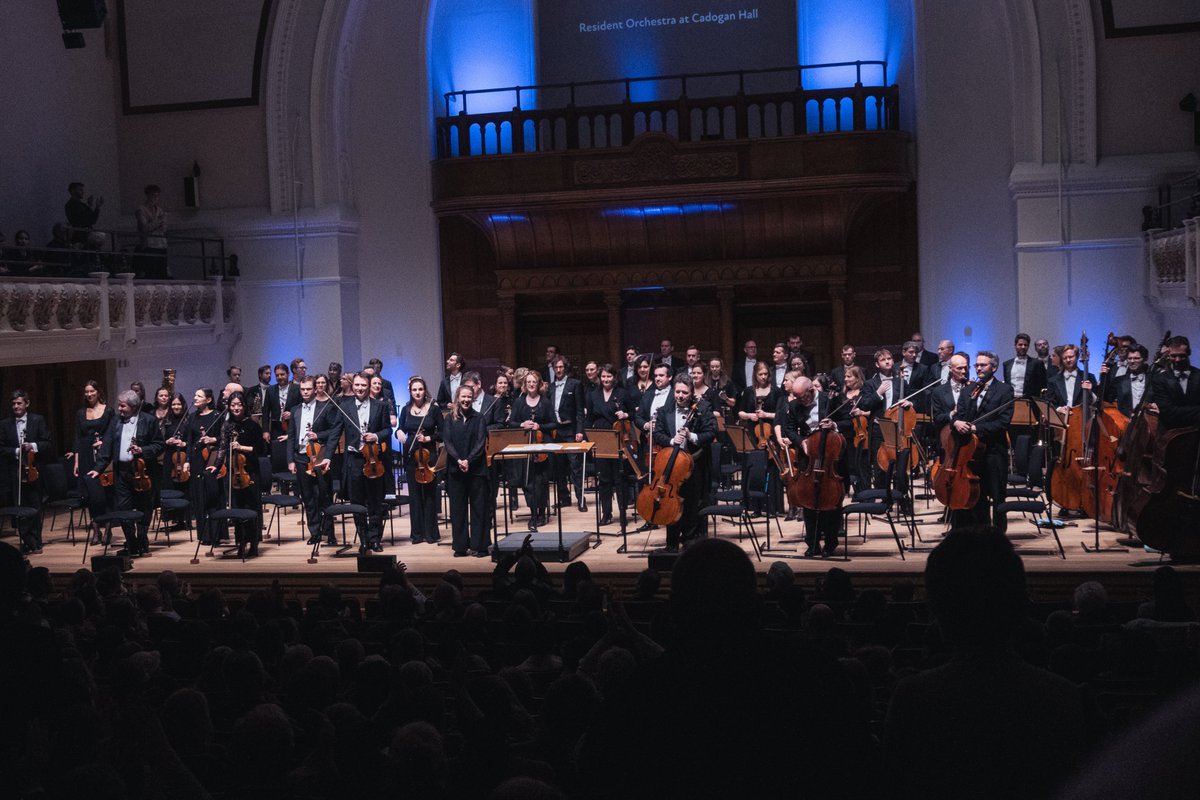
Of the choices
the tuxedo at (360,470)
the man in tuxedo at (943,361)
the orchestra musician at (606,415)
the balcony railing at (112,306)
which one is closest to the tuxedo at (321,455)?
the tuxedo at (360,470)

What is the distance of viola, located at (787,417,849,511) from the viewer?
9508mm

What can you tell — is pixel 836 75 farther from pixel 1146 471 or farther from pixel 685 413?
pixel 1146 471

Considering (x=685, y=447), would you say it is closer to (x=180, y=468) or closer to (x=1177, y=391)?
(x=1177, y=391)

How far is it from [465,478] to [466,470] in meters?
0.18

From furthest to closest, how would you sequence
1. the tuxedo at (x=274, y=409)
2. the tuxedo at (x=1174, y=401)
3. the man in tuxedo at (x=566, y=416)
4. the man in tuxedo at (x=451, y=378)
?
the tuxedo at (x=274, y=409), the man in tuxedo at (x=451, y=378), the man in tuxedo at (x=566, y=416), the tuxedo at (x=1174, y=401)

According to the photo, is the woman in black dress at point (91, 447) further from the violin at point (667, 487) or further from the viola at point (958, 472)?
the viola at point (958, 472)

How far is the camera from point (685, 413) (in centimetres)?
1016

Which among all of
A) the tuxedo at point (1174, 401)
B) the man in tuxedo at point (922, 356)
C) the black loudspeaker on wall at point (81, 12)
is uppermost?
the black loudspeaker on wall at point (81, 12)

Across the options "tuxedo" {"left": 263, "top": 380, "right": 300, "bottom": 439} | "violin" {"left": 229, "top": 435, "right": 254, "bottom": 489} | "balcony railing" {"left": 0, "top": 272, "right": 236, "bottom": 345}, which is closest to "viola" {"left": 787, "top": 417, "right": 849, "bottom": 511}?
"violin" {"left": 229, "top": 435, "right": 254, "bottom": 489}

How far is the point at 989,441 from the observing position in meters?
9.34

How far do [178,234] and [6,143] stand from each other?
282 cm

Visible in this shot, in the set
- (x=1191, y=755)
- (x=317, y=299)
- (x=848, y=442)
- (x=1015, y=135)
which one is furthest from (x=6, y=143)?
(x=1191, y=755)

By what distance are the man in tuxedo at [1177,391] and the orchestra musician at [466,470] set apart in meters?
5.29

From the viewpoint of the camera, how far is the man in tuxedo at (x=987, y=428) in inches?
361
